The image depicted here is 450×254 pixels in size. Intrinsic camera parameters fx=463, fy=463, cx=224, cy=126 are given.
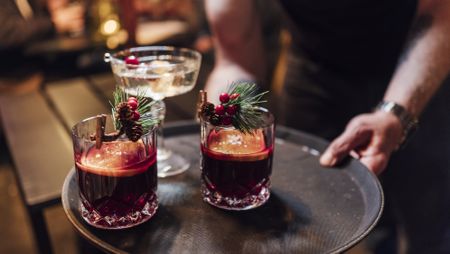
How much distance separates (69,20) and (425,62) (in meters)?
2.07

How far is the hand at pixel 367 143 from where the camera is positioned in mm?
862

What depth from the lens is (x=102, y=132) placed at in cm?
65

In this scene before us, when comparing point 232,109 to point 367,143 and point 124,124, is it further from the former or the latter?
point 367,143

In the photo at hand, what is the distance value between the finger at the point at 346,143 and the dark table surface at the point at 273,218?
0.07 ft

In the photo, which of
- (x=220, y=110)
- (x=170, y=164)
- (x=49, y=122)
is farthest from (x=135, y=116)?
(x=49, y=122)

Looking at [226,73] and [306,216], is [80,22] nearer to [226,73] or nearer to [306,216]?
[226,73]

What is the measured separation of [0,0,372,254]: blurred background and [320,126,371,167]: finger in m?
1.16

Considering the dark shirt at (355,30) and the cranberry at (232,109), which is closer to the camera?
the cranberry at (232,109)

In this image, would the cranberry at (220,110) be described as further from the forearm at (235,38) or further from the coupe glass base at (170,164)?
the forearm at (235,38)

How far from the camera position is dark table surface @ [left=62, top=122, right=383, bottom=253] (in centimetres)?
64

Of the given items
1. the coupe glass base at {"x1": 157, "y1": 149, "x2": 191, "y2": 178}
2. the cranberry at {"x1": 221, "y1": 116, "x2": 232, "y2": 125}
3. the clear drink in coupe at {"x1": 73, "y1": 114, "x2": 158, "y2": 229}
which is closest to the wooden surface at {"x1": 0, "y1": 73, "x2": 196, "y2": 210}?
the coupe glass base at {"x1": 157, "y1": 149, "x2": 191, "y2": 178}

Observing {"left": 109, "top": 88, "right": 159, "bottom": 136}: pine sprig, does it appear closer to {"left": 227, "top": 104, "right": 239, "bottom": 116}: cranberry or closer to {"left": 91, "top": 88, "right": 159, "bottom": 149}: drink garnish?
{"left": 91, "top": 88, "right": 159, "bottom": 149}: drink garnish

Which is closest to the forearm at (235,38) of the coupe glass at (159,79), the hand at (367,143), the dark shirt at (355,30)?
the dark shirt at (355,30)

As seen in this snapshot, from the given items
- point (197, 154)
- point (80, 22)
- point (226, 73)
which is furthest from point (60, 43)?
point (197, 154)
